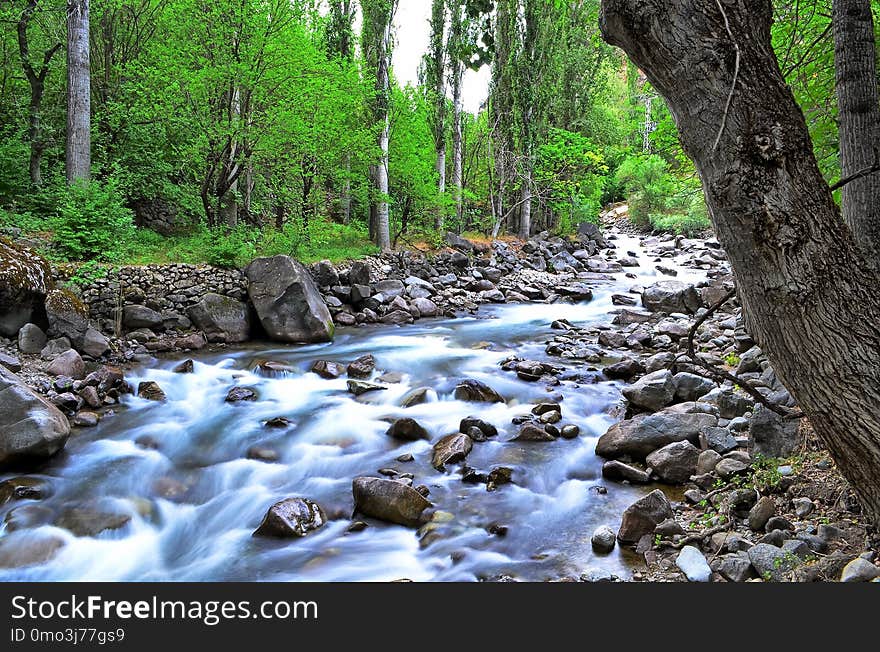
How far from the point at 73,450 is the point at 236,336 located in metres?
4.87

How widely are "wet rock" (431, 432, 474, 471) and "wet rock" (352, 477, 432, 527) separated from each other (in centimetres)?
90

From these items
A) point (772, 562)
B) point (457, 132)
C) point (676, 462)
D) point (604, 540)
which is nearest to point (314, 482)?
point (604, 540)

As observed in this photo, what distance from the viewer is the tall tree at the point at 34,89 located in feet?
41.8

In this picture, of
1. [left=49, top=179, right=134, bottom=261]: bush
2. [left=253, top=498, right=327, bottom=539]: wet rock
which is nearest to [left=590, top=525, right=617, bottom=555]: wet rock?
[left=253, top=498, right=327, bottom=539]: wet rock

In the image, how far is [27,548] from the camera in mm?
5035

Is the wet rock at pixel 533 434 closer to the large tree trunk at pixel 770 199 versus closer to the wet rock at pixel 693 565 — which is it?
the wet rock at pixel 693 565

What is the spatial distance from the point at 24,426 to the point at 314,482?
3034 mm

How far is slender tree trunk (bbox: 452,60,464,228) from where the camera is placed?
21.7 meters

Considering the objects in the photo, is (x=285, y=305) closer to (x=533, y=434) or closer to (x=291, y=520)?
(x=533, y=434)

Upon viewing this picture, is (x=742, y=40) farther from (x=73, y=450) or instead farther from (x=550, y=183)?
(x=550, y=183)

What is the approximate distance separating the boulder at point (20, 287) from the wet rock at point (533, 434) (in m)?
7.71

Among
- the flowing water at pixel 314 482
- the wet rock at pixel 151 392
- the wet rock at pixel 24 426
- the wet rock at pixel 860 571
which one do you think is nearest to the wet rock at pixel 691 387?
the flowing water at pixel 314 482

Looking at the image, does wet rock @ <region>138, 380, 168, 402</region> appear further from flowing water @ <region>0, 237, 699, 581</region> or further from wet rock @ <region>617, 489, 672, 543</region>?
wet rock @ <region>617, 489, 672, 543</region>

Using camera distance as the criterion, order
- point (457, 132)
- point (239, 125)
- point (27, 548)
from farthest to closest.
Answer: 1. point (457, 132)
2. point (239, 125)
3. point (27, 548)
